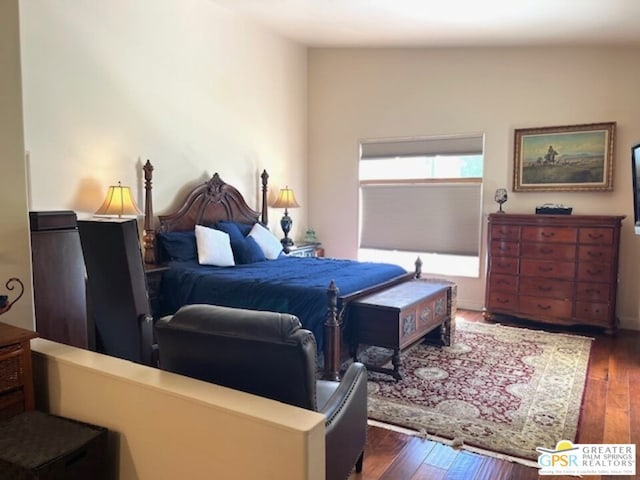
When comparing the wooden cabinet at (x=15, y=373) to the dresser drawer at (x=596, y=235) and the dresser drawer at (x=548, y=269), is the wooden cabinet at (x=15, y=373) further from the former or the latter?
the dresser drawer at (x=596, y=235)

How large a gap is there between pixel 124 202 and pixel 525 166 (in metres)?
4.23

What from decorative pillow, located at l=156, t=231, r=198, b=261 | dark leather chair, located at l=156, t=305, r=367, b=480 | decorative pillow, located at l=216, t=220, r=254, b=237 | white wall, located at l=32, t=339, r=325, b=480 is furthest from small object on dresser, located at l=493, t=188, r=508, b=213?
white wall, located at l=32, t=339, r=325, b=480

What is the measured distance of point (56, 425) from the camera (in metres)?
1.74

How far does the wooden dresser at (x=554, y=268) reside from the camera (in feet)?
15.5

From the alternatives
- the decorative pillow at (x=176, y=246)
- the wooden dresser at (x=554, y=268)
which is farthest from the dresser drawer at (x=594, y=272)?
the decorative pillow at (x=176, y=246)

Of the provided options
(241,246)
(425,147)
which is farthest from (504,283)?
(241,246)

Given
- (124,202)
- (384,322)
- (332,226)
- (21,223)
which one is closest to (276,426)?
(21,223)

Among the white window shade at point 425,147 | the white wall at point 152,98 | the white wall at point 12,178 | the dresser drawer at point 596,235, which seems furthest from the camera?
the white window shade at point 425,147

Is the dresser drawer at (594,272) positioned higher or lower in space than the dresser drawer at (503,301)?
higher

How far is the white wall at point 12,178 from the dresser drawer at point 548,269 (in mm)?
4558

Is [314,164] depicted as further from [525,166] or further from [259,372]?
[259,372]

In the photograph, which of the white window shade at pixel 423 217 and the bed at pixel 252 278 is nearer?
the bed at pixel 252 278

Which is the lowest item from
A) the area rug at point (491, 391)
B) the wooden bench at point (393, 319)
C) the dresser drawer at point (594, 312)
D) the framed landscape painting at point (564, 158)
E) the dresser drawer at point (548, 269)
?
the area rug at point (491, 391)

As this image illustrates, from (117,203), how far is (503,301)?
13.2ft
